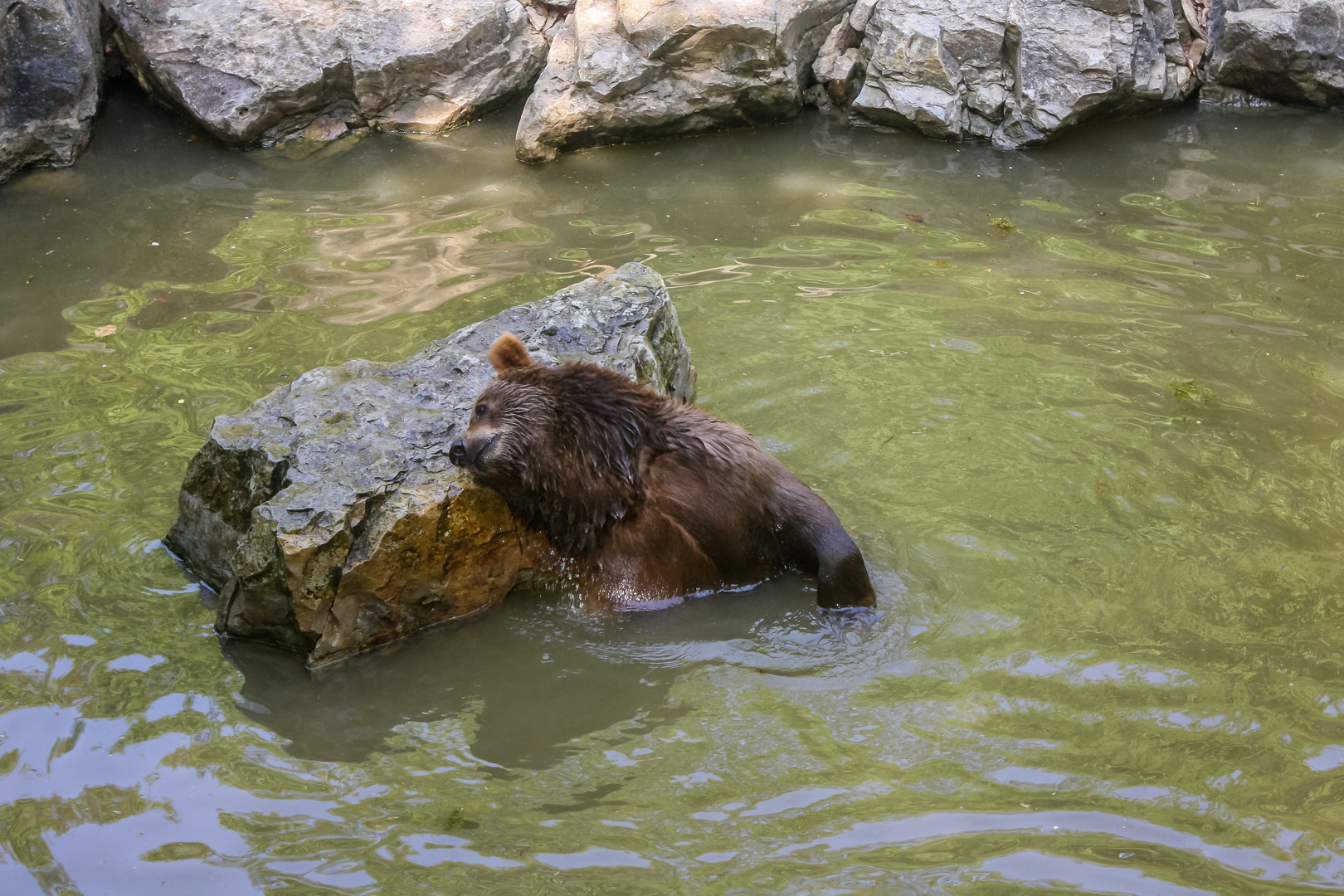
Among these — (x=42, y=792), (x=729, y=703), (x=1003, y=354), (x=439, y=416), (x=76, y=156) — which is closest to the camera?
(x=42, y=792)

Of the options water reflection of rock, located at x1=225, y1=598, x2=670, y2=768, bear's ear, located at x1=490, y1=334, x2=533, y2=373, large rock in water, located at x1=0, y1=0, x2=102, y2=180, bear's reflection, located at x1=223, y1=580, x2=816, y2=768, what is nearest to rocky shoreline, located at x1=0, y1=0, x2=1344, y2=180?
large rock in water, located at x1=0, y1=0, x2=102, y2=180

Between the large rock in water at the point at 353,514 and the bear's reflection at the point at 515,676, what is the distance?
0.50ft

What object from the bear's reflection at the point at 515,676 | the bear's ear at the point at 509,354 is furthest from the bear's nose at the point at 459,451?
the bear's reflection at the point at 515,676

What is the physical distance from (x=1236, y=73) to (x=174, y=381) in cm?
1054

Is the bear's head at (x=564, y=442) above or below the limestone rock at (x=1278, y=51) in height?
below

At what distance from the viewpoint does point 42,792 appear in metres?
4.57

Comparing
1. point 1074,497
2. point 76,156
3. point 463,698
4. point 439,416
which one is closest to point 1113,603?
point 1074,497

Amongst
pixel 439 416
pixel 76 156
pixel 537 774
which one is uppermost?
pixel 76 156

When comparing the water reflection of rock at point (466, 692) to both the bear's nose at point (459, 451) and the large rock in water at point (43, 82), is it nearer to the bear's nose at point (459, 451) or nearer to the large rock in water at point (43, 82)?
the bear's nose at point (459, 451)

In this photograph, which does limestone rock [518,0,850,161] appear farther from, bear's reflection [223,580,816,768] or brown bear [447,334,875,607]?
bear's reflection [223,580,816,768]

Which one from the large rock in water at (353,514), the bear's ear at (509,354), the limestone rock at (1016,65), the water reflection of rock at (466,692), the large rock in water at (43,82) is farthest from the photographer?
the limestone rock at (1016,65)

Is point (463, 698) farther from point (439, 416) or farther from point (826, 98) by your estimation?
point (826, 98)

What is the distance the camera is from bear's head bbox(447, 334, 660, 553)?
5359 millimetres

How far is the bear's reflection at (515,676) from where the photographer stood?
4.93 m
